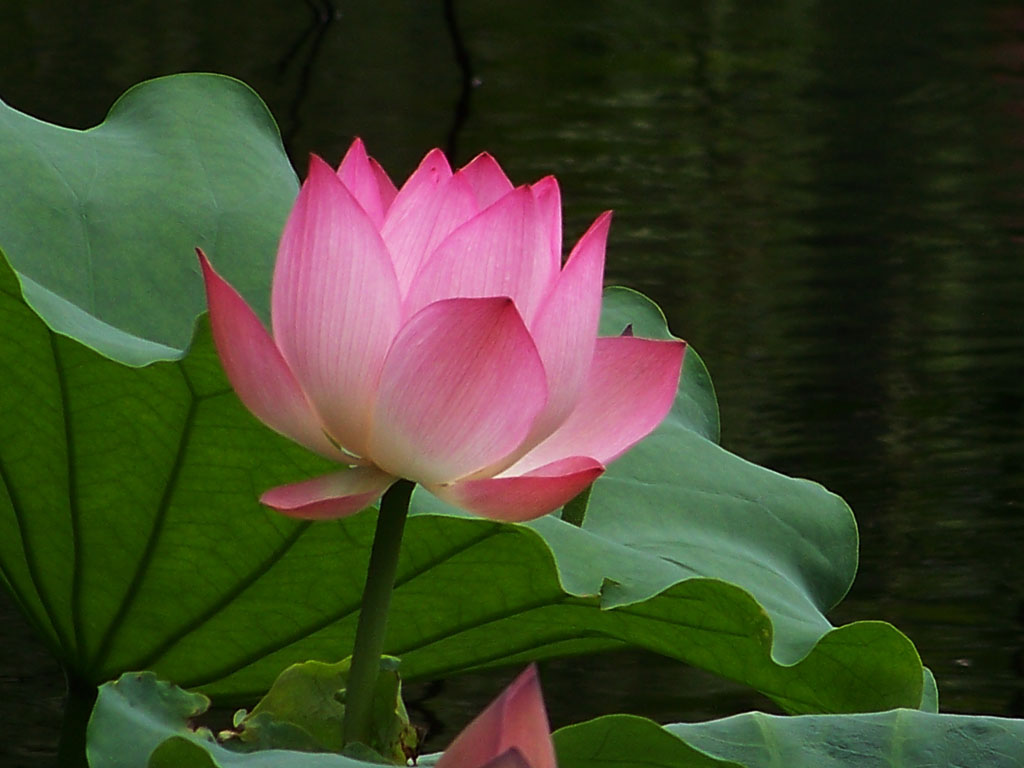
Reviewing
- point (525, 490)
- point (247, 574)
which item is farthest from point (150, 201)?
point (525, 490)

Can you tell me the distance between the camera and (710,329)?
5.94 feet

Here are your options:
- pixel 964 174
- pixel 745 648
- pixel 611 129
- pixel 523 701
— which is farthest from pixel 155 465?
pixel 611 129

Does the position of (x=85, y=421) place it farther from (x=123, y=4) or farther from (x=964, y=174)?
(x=123, y=4)

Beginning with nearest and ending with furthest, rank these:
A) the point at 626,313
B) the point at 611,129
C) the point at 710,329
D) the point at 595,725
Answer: the point at 595,725
the point at 626,313
the point at 710,329
the point at 611,129

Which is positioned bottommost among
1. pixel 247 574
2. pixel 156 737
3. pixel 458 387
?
pixel 247 574

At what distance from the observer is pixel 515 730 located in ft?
1.39

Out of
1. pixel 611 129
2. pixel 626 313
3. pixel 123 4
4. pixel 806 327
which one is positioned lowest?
pixel 123 4

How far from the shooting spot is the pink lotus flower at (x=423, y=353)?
1.47ft

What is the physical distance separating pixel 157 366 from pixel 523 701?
0.99 ft

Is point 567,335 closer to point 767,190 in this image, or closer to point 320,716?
point 320,716

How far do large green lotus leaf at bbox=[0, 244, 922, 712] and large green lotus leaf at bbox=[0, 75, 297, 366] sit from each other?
114mm

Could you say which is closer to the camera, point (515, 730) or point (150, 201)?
point (515, 730)

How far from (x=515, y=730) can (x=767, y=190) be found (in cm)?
229

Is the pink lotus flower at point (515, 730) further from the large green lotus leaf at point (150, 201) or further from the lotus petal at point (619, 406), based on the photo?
the large green lotus leaf at point (150, 201)
